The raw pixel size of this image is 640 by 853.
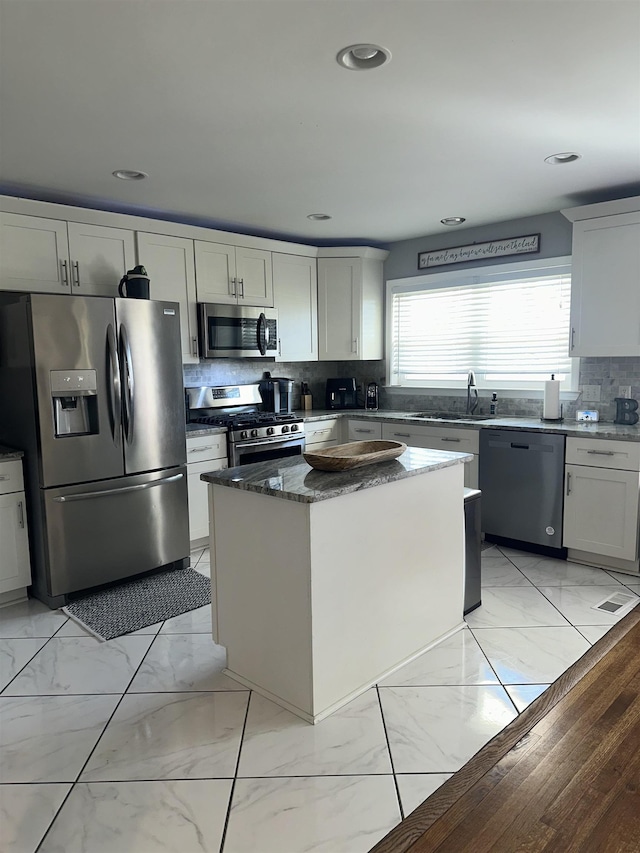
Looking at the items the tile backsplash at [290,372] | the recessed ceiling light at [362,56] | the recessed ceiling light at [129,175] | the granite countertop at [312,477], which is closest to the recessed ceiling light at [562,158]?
the recessed ceiling light at [362,56]

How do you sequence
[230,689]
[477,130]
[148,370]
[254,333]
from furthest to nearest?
[254,333] < [148,370] < [477,130] < [230,689]

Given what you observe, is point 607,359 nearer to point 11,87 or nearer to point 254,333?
point 254,333

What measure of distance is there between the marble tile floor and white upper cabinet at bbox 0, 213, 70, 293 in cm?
200

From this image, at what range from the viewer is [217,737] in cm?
213

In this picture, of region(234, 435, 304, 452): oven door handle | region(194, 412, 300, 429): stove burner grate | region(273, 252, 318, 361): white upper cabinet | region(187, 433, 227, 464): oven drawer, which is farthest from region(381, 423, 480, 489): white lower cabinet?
region(187, 433, 227, 464): oven drawer

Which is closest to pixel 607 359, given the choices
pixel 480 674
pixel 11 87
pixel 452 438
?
pixel 452 438

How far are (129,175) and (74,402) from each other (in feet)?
4.48

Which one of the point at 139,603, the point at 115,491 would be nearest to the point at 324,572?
the point at 139,603

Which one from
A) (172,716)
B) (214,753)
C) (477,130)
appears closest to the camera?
(214,753)

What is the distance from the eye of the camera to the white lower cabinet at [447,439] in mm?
4293

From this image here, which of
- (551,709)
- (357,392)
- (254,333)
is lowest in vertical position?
(551,709)

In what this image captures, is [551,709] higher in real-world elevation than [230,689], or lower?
higher

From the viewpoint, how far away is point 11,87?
2.30 meters

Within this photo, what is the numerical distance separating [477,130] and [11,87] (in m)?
2.07
